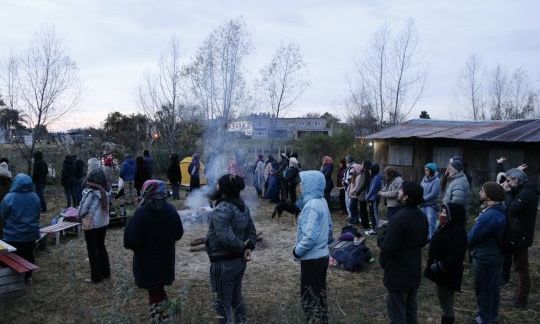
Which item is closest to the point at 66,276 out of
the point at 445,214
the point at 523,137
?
the point at 445,214

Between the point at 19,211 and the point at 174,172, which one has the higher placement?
the point at 174,172

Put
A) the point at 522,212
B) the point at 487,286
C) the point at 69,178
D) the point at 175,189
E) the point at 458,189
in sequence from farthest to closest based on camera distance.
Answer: the point at 175,189, the point at 69,178, the point at 458,189, the point at 522,212, the point at 487,286

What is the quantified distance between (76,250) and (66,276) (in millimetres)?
1526

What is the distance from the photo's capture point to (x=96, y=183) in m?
5.70

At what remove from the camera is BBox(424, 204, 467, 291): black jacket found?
405 centimetres

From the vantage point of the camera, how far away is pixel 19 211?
222 inches

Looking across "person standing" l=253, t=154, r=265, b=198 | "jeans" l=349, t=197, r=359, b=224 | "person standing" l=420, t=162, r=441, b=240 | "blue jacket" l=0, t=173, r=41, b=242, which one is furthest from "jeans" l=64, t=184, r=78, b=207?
"person standing" l=420, t=162, r=441, b=240

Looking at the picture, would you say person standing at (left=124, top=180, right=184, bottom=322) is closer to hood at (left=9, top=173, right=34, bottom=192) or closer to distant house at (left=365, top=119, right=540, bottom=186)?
hood at (left=9, top=173, right=34, bottom=192)

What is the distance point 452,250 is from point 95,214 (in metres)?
4.36

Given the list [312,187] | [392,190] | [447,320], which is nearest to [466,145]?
[392,190]

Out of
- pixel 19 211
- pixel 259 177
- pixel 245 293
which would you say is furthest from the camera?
pixel 259 177

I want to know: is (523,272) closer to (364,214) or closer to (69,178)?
(364,214)

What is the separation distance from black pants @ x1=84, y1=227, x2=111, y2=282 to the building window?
42.2ft

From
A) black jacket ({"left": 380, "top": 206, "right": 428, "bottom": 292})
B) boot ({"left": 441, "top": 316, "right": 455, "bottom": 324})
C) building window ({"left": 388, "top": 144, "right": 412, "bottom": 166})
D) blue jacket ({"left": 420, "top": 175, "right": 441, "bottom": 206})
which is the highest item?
building window ({"left": 388, "top": 144, "right": 412, "bottom": 166})
